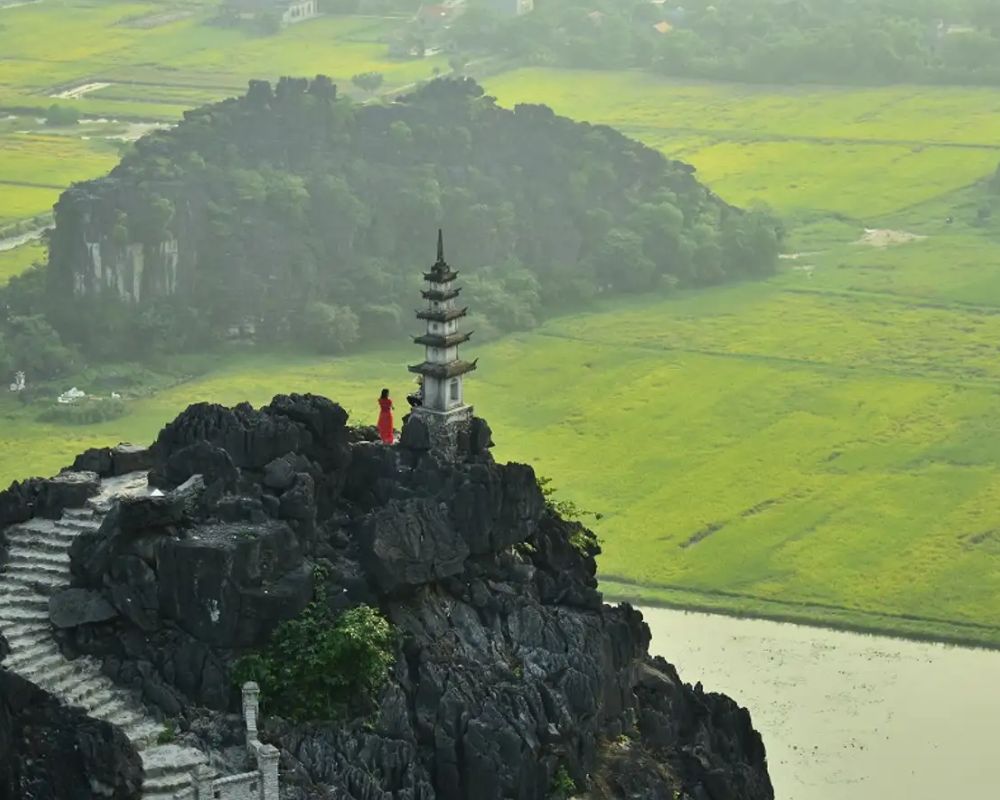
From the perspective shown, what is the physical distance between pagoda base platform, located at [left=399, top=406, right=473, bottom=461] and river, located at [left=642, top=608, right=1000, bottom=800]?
1081cm

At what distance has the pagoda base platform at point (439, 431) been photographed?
58.7 m

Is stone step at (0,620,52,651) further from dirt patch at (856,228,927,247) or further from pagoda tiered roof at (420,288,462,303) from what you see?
dirt patch at (856,228,927,247)

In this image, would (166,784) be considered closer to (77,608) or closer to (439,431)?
(77,608)

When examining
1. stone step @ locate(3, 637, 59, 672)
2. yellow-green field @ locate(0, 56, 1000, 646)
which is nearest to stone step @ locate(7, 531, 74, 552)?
stone step @ locate(3, 637, 59, 672)

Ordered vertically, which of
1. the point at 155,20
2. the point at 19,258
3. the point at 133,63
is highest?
the point at 155,20

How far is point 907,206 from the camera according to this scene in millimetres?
127312

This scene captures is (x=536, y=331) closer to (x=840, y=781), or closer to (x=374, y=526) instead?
(x=840, y=781)

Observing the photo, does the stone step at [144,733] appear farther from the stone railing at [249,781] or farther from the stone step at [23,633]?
the stone step at [23,633]

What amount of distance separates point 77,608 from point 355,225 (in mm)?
59411

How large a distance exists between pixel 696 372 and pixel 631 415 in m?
6.03

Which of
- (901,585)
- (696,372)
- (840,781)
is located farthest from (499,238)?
(840,781)

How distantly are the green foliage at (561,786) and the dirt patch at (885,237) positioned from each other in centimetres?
6718

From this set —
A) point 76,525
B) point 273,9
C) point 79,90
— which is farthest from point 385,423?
point 273,9

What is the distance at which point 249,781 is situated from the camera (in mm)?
51750
